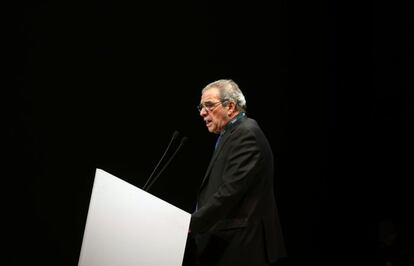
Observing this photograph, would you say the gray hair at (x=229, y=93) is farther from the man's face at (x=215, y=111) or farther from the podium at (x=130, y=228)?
the podium at (x=130, y=228)

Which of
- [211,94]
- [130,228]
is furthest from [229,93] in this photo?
[130,228]

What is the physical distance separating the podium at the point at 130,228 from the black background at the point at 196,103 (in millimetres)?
1606

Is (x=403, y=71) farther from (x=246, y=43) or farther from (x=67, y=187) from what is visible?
(x=67, y=187)

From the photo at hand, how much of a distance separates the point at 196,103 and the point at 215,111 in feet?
3.71

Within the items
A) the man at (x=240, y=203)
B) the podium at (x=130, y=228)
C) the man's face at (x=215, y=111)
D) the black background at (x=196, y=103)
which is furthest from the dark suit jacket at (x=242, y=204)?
the black background at (x=196, y=103)

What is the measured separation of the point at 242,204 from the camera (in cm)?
238

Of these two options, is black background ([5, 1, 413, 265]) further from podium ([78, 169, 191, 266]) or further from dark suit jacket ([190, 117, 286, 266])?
podium ([78, 169, 191, 266])

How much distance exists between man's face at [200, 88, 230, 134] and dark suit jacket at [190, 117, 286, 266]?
0.45 ft

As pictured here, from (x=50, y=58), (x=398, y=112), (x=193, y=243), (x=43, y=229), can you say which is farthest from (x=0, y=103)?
(x=398, y=112)

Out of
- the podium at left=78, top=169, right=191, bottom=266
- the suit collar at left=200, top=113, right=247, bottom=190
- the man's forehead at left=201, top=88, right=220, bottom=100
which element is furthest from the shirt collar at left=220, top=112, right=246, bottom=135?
the podium at left=78, top=169, right=191, bottom=266

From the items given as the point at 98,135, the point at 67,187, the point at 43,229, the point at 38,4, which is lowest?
the point at 43,229

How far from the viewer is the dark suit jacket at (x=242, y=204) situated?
7.54 feet

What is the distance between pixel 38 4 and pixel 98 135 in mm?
937

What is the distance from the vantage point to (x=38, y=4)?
131 inches
